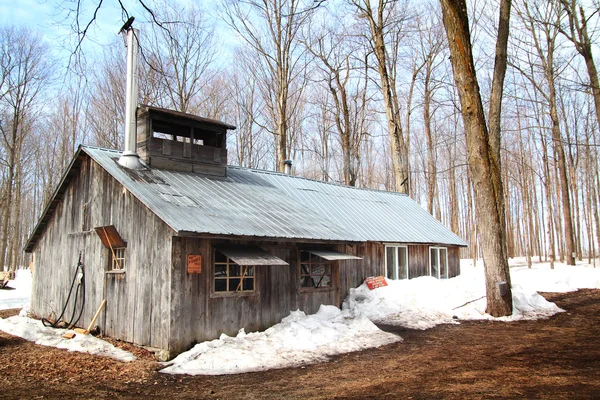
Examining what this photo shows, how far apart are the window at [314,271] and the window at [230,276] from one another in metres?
1.86

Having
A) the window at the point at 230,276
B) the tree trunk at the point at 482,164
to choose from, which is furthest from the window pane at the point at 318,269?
the tree trunk at the point at 482,164

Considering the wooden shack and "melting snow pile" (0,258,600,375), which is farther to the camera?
the wooden shack

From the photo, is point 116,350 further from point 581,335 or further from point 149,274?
point 581,335

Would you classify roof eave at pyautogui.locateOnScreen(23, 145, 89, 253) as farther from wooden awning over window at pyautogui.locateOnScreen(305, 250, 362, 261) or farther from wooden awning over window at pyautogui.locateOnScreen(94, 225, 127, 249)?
wooden awning over window at pyautogui.locateOnScreen(305, 250, 362, 261)

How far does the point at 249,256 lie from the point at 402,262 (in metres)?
8.96

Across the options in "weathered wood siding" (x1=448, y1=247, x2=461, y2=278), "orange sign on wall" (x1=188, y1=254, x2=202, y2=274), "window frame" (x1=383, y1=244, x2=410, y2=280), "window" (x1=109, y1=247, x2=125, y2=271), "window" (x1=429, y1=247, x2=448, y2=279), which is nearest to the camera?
"orange sign on wall" (x1=188, y1=254, x2=202, y2=274)

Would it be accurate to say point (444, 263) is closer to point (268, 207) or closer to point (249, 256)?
point (268, 207)

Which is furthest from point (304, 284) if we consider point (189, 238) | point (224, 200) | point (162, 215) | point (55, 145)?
point (55, 145)

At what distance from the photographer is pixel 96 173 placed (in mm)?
12625

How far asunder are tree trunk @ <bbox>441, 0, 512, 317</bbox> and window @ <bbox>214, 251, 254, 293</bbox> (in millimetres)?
6735

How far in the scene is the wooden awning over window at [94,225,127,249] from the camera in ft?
36.4

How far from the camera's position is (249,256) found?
1036 centimetres

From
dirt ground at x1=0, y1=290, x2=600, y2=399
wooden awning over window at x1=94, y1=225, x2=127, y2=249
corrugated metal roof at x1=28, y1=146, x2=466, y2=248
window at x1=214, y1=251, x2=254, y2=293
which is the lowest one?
dirt ground at x1=0, y1=290, x2=600, y2=399

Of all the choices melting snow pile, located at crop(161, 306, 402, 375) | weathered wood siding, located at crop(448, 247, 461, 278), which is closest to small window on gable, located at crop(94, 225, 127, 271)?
melting snow pile, located at crop(161, 306, 402, 375)
